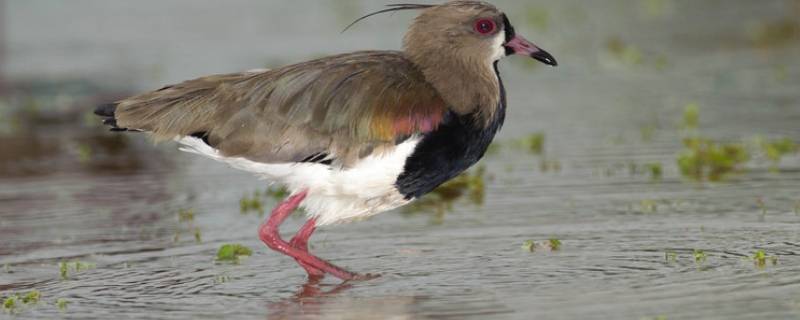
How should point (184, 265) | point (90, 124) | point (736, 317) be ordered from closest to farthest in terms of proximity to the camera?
1. point (736, 317)
2. point (184, 265)
3. point (90, 124)

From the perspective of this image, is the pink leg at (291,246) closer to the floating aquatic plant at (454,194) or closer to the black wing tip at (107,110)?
the black wing tip at (107,110)

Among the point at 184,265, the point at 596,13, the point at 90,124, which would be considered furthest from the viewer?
the point at 596,13

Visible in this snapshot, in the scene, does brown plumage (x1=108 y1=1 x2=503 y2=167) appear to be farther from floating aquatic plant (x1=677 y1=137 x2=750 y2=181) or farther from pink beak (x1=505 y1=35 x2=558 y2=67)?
floating aquatic plant (x1=677 y1=137 x2=750 y2=181)

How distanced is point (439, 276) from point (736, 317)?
1.80 meters

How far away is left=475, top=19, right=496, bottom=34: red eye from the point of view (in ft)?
27.4

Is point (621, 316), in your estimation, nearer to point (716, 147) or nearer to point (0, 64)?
point (716, 147)

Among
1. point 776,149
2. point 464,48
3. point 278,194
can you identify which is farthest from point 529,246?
point 776,149

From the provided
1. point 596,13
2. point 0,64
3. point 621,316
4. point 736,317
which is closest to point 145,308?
point 621,316

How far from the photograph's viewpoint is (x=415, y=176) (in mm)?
7891

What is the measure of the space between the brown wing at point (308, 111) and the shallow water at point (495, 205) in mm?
741

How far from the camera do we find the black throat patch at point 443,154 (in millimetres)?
7852

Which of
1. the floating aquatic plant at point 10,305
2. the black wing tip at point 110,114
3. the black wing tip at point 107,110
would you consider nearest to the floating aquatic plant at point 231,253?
the black wing tip at point 110,114

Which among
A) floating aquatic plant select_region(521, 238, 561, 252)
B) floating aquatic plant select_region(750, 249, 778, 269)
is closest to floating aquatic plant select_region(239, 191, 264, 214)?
floating aquatic plant select_region(521, 238, 561, 252)

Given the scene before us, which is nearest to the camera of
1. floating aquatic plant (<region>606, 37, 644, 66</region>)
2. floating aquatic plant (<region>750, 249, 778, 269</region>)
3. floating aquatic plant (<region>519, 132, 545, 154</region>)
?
floating aquatic plant (<region>750, 249, 778, 269</region>)
